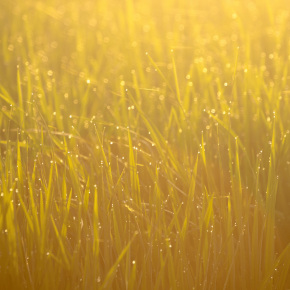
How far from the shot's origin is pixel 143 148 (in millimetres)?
1108

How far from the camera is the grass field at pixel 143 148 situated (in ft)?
2.35

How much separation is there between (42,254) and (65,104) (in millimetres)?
752

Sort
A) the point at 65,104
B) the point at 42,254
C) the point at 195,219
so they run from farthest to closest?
the point at 65,104 → the point at 195,219 → the point at 42,254

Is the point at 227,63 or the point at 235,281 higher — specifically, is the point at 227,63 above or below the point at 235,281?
above

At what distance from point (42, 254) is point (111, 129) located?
57 cm

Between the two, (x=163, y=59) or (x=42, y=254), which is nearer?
(x=42, y=254)

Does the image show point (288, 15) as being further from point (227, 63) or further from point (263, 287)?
point (263, 287)

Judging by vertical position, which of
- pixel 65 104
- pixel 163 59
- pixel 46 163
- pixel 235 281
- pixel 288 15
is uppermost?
pixel 288 15

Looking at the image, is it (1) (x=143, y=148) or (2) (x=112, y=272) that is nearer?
(2) (x=112, y=272)

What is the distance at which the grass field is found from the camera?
72cm

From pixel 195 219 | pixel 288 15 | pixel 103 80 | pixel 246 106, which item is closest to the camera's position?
pixel 195 219

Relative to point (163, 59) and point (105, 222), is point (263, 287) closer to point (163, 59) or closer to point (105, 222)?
point (105, 222)

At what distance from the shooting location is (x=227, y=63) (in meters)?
1.41

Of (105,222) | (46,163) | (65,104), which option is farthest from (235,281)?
(65,104)
